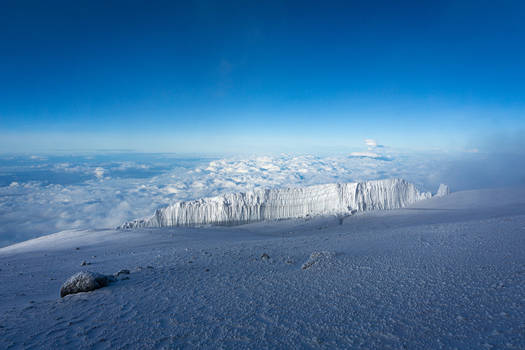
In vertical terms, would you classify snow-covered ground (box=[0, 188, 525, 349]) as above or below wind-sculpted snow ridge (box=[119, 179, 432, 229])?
above

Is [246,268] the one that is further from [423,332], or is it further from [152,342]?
[423,332]

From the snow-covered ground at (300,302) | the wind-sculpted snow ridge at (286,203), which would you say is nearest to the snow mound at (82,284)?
the snow-covered ground at (300,302)

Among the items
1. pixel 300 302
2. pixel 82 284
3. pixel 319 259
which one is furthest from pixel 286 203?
pixel 300 302

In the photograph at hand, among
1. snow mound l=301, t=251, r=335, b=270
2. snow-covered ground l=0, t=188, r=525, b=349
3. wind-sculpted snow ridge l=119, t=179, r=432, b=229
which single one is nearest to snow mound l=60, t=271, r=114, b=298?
snow-covered ground l=0, t=188, r=525, b=349

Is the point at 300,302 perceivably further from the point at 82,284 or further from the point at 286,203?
the point at 286,203

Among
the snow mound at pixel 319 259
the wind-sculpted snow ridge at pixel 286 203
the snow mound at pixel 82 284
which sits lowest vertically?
the wind-sculpted snow ridge at pixel 286 203

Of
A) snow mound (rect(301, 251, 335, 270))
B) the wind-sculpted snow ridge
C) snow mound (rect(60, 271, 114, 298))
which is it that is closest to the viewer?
snow mound (rect(60, 271, 114, 298))

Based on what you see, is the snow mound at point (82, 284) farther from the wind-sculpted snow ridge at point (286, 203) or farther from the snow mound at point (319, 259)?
the wind-sculpted snow ridge at point (286, 203)

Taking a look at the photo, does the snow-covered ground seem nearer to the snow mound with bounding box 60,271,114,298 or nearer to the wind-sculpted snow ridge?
the snow mound with bounding box 60,271,114,298
